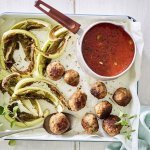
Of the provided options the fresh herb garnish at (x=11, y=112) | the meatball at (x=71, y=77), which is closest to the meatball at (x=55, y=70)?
the meatball at (x=71, y=77)

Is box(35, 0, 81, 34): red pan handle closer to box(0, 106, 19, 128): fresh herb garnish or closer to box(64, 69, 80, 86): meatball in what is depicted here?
box(64, 69, 80, 86): meatball

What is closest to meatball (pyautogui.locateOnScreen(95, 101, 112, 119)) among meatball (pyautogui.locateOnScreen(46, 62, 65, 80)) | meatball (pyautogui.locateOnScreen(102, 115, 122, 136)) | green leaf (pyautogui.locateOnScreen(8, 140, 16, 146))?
meatball (pyautogui.locateOnScreen(102, 115, 122, 136))

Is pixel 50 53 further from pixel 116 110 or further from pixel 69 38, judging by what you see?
pixel 116 110

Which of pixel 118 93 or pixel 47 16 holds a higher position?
pixel 47 16

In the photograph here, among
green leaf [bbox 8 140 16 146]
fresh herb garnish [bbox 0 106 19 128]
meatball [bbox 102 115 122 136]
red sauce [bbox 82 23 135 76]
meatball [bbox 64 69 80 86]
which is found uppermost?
red sauce [bbox 82 23 135 76]

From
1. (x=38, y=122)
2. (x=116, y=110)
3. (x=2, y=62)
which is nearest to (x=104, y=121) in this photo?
(x=116, y=110)

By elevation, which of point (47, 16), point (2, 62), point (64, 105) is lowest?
point (64, 105)
